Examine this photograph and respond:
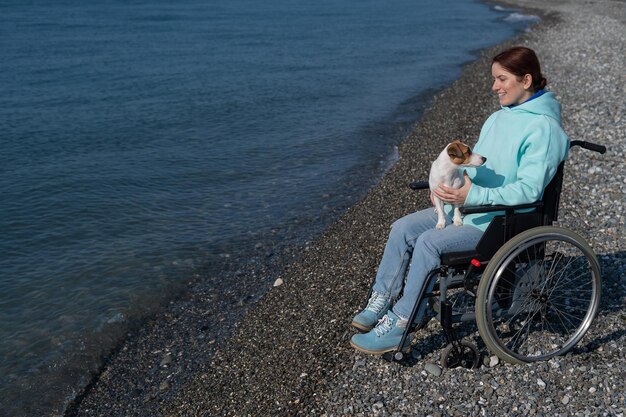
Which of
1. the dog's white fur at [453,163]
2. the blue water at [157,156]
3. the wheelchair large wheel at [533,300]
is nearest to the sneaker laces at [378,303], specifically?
the wheelchair large wheel at [533,300]

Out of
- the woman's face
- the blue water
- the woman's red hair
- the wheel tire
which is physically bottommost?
the blue water

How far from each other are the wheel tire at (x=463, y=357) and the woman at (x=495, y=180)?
34cm

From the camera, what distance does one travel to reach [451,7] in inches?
1823

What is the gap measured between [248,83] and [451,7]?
100 feet

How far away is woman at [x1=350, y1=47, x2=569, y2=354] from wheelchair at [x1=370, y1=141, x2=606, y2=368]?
0.09 m

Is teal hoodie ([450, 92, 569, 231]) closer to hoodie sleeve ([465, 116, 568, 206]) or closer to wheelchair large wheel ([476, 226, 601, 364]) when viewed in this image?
hoodie sleeve ([465, 116, 568, 206])

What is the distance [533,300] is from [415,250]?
1.02m

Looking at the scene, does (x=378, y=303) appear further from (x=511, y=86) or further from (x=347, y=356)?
(x=511, y=86)

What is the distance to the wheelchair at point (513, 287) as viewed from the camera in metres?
→ 4.31

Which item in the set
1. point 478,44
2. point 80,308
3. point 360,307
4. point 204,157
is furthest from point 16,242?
point 478,44

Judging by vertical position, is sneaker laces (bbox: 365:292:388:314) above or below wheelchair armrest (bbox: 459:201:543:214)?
below

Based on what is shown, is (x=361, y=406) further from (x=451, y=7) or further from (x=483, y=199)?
(x=451, y=7)

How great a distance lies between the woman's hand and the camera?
4340mm

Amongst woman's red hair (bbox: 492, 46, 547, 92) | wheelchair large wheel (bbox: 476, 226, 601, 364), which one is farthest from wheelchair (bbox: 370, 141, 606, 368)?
woman's red hair (bbox: 492, 46, 547, 92)
